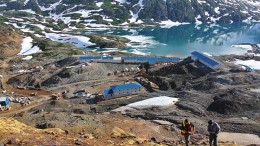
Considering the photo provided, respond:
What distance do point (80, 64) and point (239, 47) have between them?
89623mm

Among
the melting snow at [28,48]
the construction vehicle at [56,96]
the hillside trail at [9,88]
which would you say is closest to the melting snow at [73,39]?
the melting snow at [28,48]

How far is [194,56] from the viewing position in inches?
3403

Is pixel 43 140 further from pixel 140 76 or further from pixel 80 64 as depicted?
pixel 80 64

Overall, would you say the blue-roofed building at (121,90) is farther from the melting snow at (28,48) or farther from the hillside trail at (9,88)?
the melting snow at (28,48)

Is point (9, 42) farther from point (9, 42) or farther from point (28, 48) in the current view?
point (28, 48)

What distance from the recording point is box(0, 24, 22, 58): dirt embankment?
446 feet

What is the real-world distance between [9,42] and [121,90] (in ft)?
297

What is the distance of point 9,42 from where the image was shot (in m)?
146

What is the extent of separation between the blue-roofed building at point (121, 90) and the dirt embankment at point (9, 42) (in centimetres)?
7490

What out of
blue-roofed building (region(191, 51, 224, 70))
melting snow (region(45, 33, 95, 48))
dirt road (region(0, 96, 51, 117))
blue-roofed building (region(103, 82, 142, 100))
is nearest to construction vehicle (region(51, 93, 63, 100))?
dirt road (region(0, 96, 51, 117))

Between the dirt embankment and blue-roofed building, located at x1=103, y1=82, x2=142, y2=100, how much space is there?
246 ft

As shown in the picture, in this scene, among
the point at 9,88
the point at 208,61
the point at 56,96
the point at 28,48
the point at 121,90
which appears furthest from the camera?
the point at 28,48

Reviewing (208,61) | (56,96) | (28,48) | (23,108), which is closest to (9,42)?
(28,48)

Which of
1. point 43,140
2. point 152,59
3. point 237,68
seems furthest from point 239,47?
point 43,140
